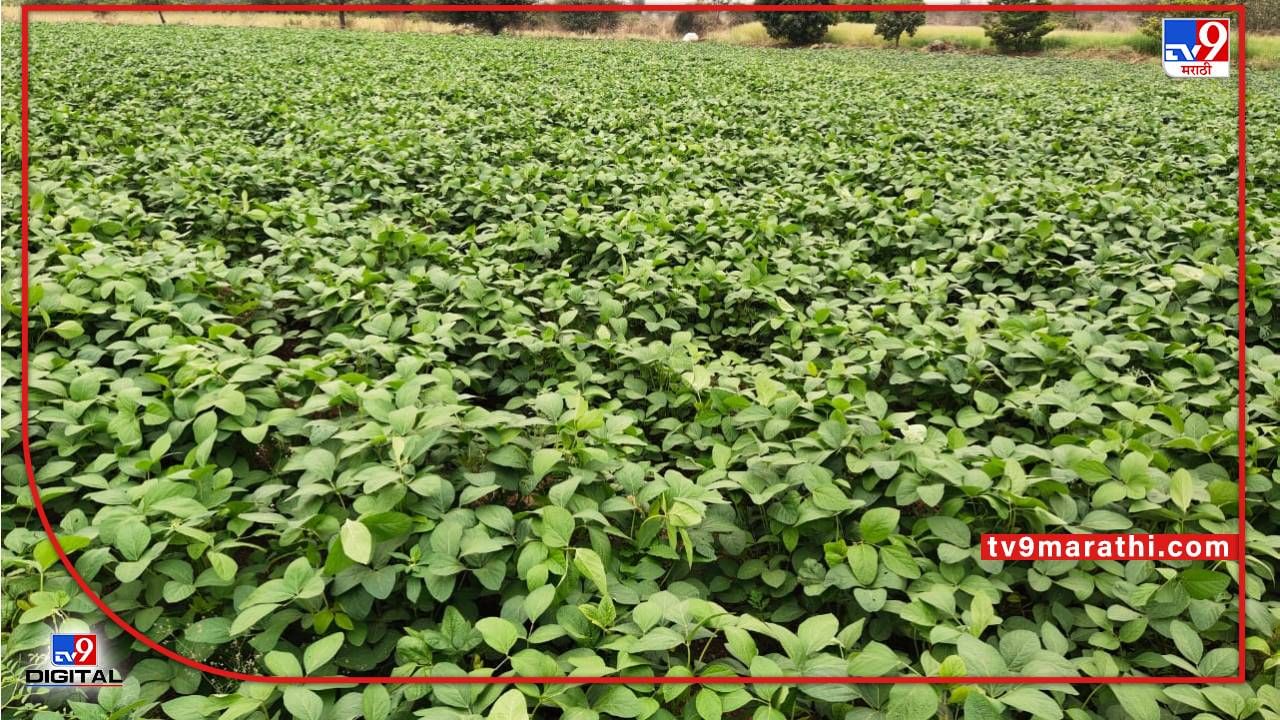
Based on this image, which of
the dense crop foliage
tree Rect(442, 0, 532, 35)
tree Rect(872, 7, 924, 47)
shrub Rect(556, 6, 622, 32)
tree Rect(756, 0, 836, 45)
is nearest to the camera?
the dense crop foliage

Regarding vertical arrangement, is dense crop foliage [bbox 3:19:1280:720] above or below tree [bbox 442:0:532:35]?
below

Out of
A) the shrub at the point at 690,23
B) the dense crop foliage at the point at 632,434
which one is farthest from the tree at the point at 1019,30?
the dense crop foliage at the point at 632,434

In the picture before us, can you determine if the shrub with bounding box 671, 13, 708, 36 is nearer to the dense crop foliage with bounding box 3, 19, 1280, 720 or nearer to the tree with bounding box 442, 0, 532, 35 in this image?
the tree with bounding box 442, 0, 532, 35

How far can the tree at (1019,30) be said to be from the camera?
2759 centimetres

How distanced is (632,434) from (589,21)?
117 ft

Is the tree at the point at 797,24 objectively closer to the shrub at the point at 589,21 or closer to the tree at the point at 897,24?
the tree at the point at 897,24

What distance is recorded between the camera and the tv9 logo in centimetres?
157

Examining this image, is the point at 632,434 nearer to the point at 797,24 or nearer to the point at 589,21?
the point at 797,24

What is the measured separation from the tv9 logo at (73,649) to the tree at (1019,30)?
32.1 meters

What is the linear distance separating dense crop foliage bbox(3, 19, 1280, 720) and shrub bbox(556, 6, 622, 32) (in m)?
32.2

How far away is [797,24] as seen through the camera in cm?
3028

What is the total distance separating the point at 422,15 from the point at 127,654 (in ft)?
119

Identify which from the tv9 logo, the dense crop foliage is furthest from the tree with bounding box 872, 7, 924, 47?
the tv9 logo

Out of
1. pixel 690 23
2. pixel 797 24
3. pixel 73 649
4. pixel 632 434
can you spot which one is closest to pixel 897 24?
pixel 797 24
